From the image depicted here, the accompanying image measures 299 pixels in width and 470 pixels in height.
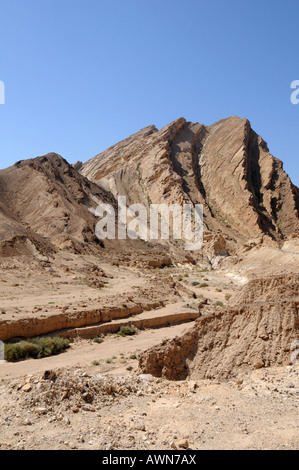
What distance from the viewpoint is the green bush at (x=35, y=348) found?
38.9ft

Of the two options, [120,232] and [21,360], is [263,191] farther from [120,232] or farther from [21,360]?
[21,360]

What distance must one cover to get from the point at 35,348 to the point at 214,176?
2147 inches

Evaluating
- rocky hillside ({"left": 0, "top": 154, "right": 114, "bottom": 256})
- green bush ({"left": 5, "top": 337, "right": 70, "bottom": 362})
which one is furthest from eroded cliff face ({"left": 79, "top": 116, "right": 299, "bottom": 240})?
green bush ({"left": 5, "top": 337, "right": 70, "bottom": 362})

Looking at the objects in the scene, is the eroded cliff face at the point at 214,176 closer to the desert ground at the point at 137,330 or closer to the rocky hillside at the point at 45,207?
→ the desert ground at the point at 137,330

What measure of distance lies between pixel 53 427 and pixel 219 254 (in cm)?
3735

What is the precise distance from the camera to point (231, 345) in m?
8.50

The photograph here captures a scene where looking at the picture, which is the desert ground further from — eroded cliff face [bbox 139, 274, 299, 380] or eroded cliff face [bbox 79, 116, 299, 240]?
eroded cliff face [bbox 79, 116, 299, 240]

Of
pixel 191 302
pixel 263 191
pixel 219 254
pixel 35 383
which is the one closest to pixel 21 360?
pixel 35 383

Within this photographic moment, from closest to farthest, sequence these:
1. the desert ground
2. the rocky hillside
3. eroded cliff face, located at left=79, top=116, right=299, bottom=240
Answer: the desert ground → the rocky hillside → eroded cliff face, located at left=79, top=116, right=299, bottom=240

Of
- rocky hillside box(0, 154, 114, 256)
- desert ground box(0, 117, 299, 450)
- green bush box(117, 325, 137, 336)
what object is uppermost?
rocky hillside box(0, 154, 114, 256)

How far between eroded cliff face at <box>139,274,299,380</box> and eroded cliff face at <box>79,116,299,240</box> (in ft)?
140

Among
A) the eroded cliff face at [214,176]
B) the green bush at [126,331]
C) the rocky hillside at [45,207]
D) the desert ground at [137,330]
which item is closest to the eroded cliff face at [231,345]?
the desert ground at [137,330]

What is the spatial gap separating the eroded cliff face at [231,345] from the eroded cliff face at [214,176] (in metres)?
42.8

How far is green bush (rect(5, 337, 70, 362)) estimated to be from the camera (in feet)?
38.9
